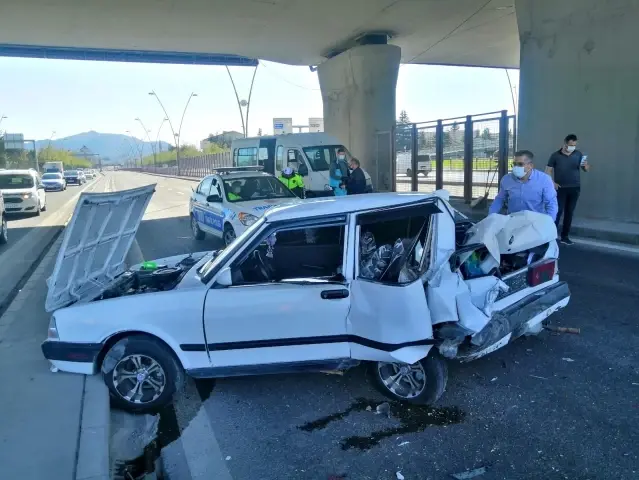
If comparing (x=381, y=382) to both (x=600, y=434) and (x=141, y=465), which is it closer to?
(x=600, y=434)

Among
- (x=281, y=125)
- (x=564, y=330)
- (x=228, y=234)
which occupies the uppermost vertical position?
(x=281, y=125)

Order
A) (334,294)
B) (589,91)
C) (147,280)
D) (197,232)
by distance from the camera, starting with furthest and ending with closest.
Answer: (197,232) < (589,91) < (147,280) < (334,294)

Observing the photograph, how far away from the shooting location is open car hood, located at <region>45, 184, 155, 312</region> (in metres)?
4.36

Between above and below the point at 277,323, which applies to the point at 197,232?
below

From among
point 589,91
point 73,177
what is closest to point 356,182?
point 589,91

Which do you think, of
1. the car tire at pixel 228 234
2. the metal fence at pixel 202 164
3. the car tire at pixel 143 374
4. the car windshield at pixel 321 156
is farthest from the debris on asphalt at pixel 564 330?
the metal fence at pixel 202 164

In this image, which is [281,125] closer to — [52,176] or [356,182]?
[52,176]

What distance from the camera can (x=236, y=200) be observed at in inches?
400

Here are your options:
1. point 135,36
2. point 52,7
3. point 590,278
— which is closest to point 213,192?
point 590,278

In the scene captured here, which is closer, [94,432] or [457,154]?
[94,432]

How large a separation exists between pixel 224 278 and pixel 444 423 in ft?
6.17

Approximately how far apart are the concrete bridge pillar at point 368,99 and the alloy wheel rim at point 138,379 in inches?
707

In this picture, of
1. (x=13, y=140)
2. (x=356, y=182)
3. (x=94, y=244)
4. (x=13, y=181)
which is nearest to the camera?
(x=94, y=244)

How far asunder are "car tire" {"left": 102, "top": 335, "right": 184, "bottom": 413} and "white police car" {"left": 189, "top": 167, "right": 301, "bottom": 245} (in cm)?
537
